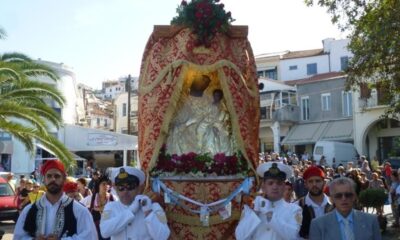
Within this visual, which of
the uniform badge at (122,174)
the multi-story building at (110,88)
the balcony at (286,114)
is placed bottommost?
the uniform badge at (122,174)

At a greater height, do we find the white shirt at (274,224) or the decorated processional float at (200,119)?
the decorated processional float at (200,119)

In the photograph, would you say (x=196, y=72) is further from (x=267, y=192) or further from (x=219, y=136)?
(x=267, y=192)

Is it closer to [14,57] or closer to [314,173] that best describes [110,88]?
[14,57]

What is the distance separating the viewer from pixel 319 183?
6.09 metres

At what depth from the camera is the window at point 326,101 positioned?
1544 inches

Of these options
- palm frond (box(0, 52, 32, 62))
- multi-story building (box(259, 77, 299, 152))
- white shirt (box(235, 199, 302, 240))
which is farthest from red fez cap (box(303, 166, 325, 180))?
multi-story building (box(259, 77, 299, 152))

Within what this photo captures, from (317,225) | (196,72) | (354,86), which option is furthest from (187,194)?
(354,86)

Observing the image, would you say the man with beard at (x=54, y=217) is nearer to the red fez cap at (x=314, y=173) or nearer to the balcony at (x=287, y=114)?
the red fez cap at (x=314, y=173)

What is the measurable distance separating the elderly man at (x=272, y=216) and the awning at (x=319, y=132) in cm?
3275

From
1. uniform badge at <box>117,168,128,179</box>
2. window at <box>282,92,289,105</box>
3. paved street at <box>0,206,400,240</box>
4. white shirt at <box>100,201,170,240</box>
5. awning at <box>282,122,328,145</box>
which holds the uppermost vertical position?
window at <box>282,92,289,105</box>

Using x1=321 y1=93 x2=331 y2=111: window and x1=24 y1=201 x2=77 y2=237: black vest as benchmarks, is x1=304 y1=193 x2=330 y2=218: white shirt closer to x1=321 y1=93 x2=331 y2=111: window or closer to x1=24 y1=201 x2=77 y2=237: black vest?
x1=24 y1=201 x2=77 y2=237: black vest

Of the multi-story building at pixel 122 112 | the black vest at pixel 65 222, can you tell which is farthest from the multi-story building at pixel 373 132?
the black vest at pixel 65 222

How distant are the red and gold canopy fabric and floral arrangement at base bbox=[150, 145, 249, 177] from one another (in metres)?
0.13

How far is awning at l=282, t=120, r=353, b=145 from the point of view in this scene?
3756 cm
